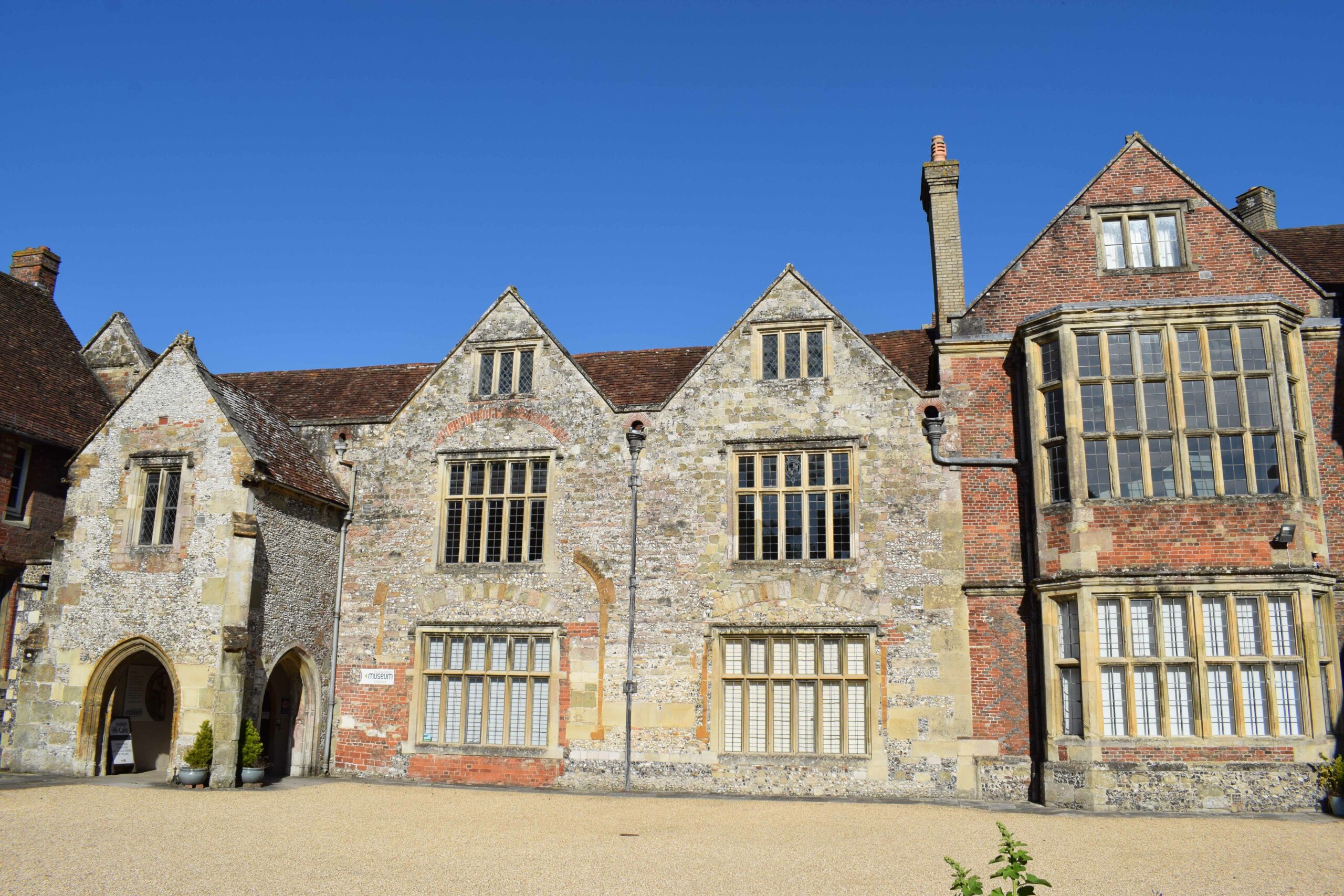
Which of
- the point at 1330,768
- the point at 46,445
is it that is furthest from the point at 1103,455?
the point at 46,445

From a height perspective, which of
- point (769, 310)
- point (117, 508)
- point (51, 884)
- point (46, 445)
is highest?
point (769, 310)

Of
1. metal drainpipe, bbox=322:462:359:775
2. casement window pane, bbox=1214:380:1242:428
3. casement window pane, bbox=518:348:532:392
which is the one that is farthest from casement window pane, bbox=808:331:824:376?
metal drainpipe, bbox=322:462:359:775

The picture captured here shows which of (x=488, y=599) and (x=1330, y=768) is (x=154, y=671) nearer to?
(x=488, y=599)

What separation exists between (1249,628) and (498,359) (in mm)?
14597

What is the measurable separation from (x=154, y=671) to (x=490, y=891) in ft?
47.1

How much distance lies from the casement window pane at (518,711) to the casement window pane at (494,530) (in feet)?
7.95

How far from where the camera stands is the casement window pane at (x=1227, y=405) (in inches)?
677

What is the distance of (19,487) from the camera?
70.4 feet

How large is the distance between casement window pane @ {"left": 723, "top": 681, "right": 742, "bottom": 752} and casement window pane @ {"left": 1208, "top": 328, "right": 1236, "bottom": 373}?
9889 mm

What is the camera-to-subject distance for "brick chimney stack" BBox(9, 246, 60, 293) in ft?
88.6

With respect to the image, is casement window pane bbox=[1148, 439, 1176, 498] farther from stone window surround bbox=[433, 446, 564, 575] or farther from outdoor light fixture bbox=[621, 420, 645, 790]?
stone window surround bbox=[433, 446, 564, 575]

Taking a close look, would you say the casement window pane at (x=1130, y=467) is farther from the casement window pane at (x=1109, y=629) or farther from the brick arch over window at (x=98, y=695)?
the brick arch over window at (x=98, y=695)

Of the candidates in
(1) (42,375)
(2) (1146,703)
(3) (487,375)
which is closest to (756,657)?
(2) (1146,703)

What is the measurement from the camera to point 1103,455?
1742 centimetres
